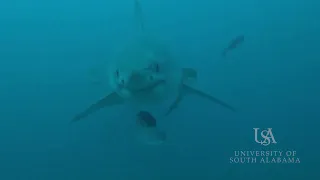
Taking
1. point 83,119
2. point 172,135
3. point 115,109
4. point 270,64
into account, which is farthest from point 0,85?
point 270,64

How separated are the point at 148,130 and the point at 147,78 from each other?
24 centimetres

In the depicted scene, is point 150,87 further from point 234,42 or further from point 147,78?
point 234,42

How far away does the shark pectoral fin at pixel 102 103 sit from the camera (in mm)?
1549

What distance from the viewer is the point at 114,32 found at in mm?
1574

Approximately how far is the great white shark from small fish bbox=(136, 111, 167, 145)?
6 centimetres

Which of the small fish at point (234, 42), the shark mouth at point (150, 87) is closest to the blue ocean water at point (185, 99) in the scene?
the small fish at point (234, 42)

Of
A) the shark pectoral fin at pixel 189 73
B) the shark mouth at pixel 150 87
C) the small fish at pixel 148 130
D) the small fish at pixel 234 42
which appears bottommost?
the small fish at pixel 148 130

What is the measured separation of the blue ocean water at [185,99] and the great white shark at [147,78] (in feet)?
0.10

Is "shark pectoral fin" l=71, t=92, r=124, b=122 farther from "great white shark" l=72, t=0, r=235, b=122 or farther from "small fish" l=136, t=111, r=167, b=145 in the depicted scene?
"small fish" l=136, t=111, r=167, b=145

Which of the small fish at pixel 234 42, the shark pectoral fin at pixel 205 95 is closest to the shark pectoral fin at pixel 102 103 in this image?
the shark pectoral fin at pixel 205 95

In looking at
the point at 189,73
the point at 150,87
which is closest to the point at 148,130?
the point at 150,87

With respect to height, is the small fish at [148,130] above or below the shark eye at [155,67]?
below

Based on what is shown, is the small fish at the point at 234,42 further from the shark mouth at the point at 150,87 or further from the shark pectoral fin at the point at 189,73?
the shark mouth at the point at 150,87

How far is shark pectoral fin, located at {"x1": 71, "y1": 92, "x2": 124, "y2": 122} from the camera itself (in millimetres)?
1549
